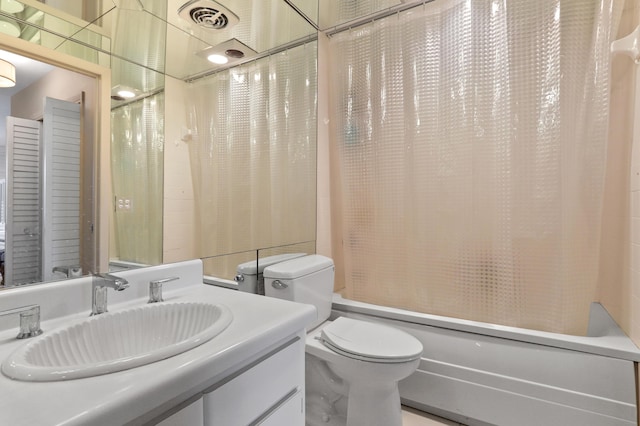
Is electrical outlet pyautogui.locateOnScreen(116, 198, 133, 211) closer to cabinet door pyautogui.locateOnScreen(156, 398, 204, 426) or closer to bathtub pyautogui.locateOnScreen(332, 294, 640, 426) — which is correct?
cabinet door pyautogui.locateOnScreen(156, 398, 204, 426)

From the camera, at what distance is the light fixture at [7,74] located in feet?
2.60

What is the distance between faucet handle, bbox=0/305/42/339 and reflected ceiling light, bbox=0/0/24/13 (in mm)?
776

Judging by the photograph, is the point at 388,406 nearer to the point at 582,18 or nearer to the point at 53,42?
the point at 53,42

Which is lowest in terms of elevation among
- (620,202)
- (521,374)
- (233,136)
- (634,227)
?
(521,374)

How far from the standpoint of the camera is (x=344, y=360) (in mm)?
1287

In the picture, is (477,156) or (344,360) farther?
(477,156)

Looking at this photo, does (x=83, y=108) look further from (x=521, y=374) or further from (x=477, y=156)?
(x=521, y=374)

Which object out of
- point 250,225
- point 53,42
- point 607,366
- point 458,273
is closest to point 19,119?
point 53,42

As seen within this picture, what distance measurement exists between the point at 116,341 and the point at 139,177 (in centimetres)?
60

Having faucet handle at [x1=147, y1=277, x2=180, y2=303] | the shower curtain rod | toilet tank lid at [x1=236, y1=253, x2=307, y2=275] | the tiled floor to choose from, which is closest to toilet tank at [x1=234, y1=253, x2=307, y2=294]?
toilet tank lid at [x1=236, y1=253, x2=307, y2=275]

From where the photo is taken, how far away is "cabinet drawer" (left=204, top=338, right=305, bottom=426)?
2.07 ft

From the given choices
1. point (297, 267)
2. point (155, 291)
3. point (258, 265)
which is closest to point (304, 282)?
point (297, 267)

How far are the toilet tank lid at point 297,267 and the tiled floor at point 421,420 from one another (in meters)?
0.83

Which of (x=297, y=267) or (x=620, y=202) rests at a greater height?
(x=620, y=202)
